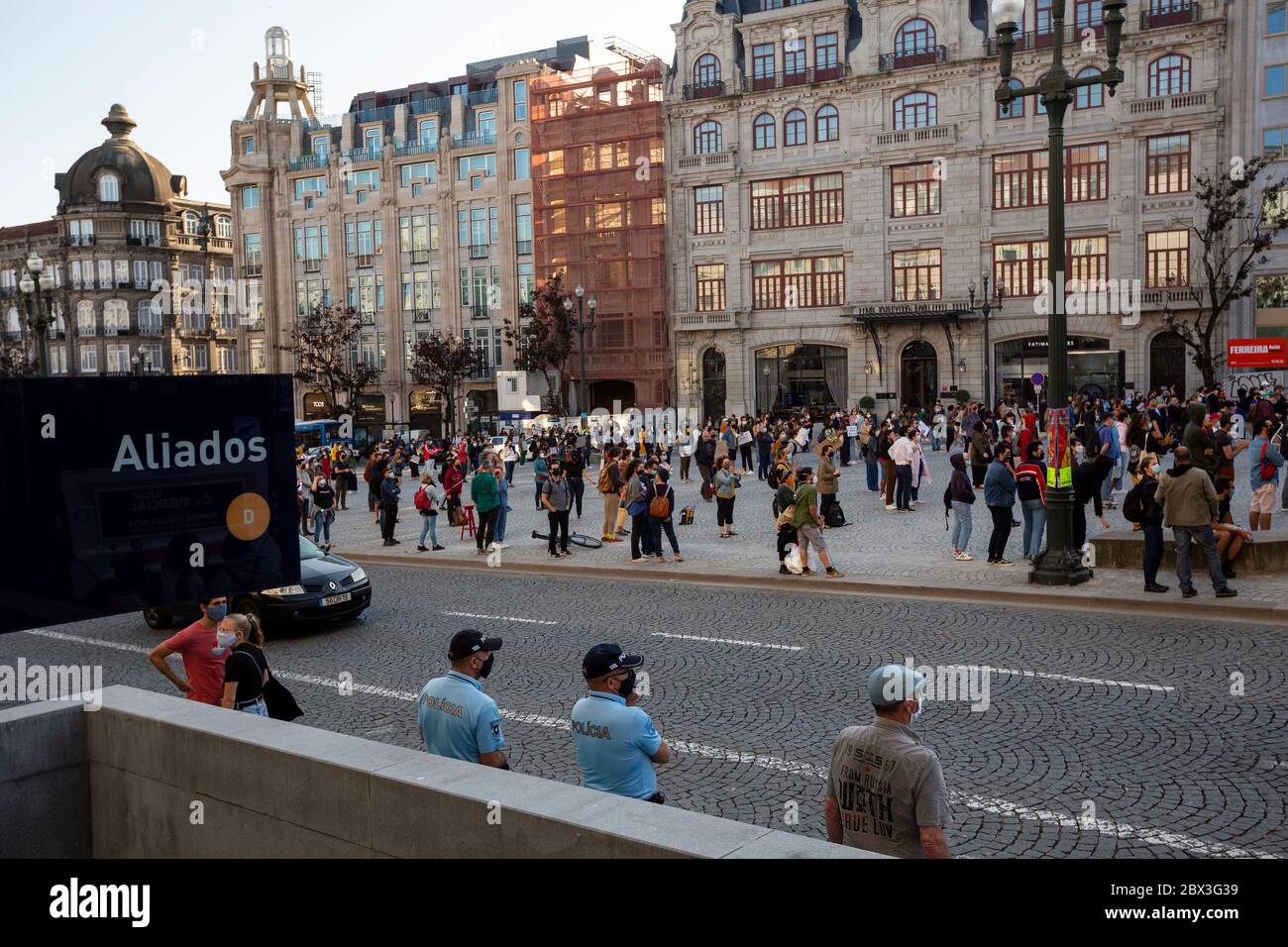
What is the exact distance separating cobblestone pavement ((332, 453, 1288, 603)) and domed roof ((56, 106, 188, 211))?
64245mm

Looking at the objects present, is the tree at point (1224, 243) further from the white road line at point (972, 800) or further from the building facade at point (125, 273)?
the building facade at point (125, 273)

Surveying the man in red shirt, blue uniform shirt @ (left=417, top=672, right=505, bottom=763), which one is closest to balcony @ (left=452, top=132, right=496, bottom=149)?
the man in red shirt

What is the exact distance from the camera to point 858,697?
10.0 metres

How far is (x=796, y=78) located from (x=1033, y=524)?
4358 centimetres

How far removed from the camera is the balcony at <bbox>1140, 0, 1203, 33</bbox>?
1868 inches

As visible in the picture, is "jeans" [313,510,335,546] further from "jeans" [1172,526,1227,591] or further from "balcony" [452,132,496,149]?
"balcony" [452,132,496,149]

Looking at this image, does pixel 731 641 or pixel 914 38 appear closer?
pixel 731 641

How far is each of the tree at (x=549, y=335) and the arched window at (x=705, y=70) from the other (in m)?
12.9

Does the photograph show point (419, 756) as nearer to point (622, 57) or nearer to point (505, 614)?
point (505, 614)

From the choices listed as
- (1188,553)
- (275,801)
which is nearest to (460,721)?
(275,801)

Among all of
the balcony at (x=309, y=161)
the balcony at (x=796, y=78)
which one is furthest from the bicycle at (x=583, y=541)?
the balcony at (x=309, y=161)

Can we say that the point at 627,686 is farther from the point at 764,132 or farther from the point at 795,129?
the point at 764,132

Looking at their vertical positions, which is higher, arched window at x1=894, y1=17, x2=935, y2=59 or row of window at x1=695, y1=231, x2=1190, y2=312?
arched window at x1=894, y1=17, x2=935, y2=59

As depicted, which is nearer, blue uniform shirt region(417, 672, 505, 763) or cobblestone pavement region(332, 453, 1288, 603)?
blue uniform shirt region(417, 672, 505, 763)
